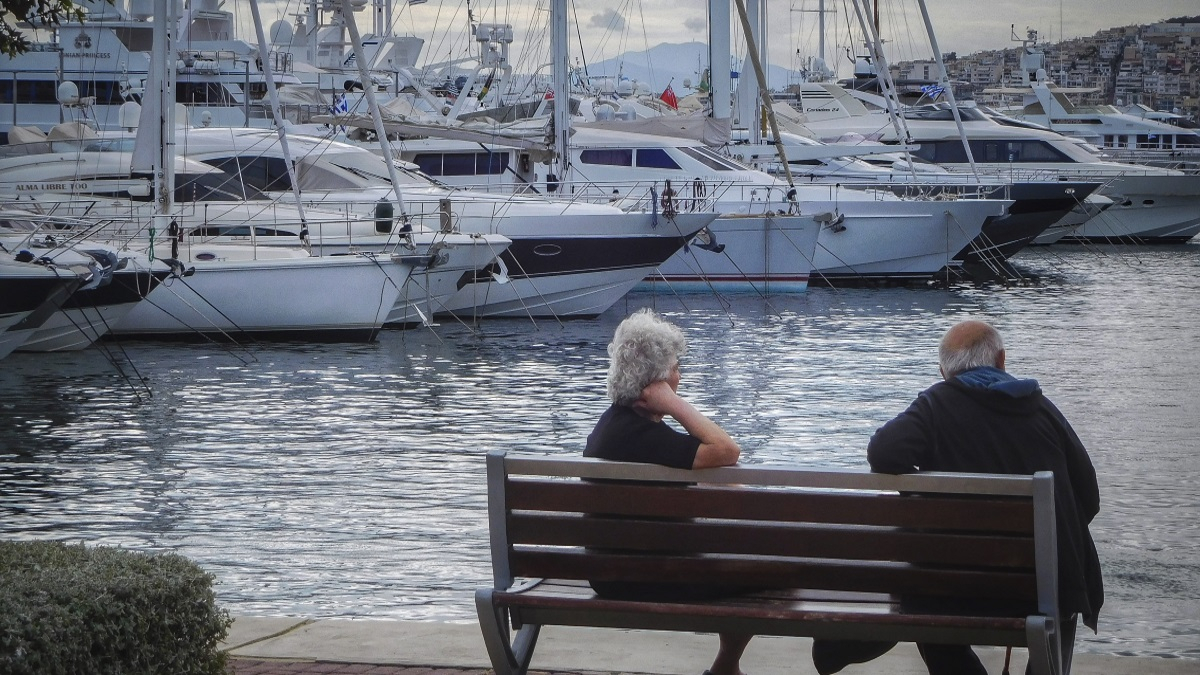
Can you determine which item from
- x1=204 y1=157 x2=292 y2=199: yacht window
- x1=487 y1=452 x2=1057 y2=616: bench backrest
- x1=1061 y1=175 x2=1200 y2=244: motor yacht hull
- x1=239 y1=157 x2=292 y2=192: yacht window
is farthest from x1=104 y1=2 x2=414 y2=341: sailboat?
x1=1061 y1=175 x2=1200 y2=244: motor yacht hull

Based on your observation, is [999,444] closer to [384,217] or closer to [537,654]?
[537,654]

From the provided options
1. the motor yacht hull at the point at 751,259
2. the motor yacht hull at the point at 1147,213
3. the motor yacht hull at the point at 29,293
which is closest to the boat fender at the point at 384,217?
the motor yacht hull at the point at 29,293

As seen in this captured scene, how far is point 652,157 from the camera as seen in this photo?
3309cm

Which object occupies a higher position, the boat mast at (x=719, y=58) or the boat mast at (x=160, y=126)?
the boat mast at (x=719, y=58)

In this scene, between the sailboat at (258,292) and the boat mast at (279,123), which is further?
the boat mast at (279,123)

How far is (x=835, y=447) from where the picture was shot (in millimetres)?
13484

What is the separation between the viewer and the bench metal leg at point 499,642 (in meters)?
4.93

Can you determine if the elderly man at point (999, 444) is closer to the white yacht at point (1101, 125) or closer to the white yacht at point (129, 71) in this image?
the white yacht at point (129, 71)

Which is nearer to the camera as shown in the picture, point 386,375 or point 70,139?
point 386,375

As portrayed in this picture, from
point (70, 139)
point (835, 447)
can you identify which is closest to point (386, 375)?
point (835, 447)

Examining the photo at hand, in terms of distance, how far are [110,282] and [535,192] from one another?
12.7m

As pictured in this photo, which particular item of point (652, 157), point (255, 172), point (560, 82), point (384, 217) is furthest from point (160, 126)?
point (652, 157)

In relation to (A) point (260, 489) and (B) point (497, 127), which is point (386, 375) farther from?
(B) point (497, 127)

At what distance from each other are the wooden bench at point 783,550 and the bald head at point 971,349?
525 millimetres
